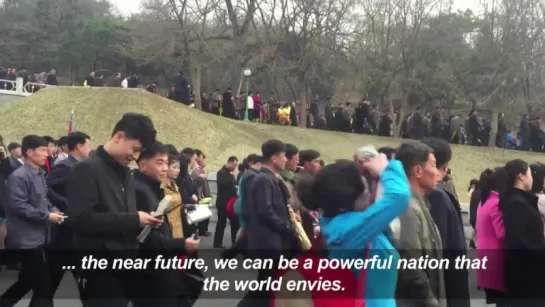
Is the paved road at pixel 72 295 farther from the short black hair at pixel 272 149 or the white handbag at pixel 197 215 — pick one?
the white handbag at pixel 197 215

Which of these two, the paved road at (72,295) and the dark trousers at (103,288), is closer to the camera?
the dark trousers at (103,288)

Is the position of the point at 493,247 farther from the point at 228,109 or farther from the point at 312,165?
the point at 228,109

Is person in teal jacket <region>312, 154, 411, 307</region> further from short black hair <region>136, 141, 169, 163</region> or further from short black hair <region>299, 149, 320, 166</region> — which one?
short black hair <region>299, 149, 320, 166</region>

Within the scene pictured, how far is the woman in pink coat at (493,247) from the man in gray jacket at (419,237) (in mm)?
1522

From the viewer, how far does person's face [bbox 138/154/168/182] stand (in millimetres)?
5152

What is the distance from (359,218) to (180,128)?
2411 cm

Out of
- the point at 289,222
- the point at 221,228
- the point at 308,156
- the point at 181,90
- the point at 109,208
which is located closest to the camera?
the point at 109,208

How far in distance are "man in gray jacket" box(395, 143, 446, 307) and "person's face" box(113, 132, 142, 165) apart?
1575 mm

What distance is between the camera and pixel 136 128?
4.39m

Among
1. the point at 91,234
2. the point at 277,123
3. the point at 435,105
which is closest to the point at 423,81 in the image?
the point at 435,105

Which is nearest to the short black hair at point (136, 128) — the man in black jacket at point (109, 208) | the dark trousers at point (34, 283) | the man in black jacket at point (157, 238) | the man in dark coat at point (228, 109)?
the man in black jacket at point (109, 208)

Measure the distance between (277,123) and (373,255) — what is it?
2863 centimetres

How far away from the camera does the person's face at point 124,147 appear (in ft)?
14.5

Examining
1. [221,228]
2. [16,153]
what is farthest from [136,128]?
[221,228]
